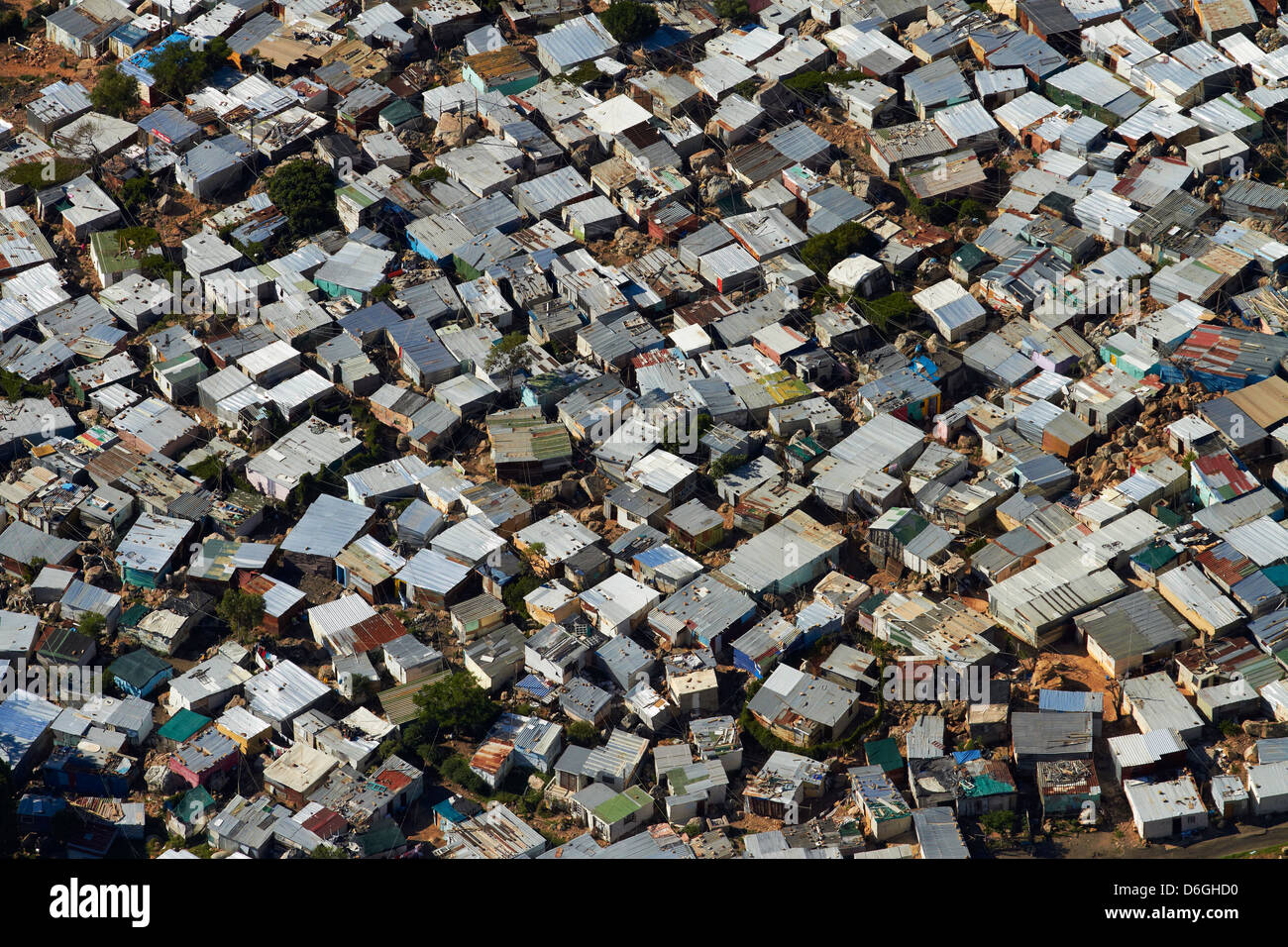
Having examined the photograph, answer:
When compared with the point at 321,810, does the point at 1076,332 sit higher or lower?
higher

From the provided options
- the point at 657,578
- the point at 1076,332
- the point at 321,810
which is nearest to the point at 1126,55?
the point at 1076,332

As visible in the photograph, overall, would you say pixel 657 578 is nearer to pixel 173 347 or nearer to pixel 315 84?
pixel 173 347

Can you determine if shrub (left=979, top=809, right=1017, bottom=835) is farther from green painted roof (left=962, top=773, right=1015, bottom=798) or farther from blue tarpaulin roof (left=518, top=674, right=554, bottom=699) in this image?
blue tarpaulin roof (left=518, top=674, right=554, bottom=699)

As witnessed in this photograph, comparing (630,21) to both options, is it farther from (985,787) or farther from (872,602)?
(985,787)

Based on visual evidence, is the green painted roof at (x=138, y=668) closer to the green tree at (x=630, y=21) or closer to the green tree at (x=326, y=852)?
the green tree at (x=326, y=852)

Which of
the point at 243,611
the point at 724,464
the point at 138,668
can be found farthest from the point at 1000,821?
the point at 138,668
